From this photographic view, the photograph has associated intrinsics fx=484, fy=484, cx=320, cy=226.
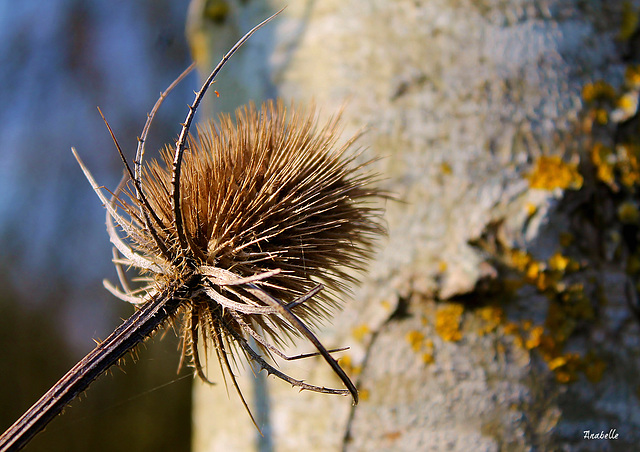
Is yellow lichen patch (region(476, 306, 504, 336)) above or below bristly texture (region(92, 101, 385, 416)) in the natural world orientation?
below

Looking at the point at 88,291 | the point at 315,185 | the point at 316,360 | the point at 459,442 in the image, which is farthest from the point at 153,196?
the point at 88,291

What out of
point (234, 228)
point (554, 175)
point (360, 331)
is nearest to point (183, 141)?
point (234, 228)

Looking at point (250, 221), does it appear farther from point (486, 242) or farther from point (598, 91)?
point (598, 91)

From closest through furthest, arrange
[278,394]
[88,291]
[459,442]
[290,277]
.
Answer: [290,277] < [459,442] < [278,394] < [88,291]

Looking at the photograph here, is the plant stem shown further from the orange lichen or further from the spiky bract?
the orange lichen

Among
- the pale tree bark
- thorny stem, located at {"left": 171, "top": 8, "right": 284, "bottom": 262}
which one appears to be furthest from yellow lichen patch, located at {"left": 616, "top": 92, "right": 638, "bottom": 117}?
thorny stem, located at {"left": 171, "top": 8, "right": 284, "bottom": 262}

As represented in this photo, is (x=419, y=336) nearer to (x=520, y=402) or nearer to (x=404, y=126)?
(x=520, y=402)

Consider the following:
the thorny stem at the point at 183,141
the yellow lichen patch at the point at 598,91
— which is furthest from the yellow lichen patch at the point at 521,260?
the thorny stem at the point at 183,141
